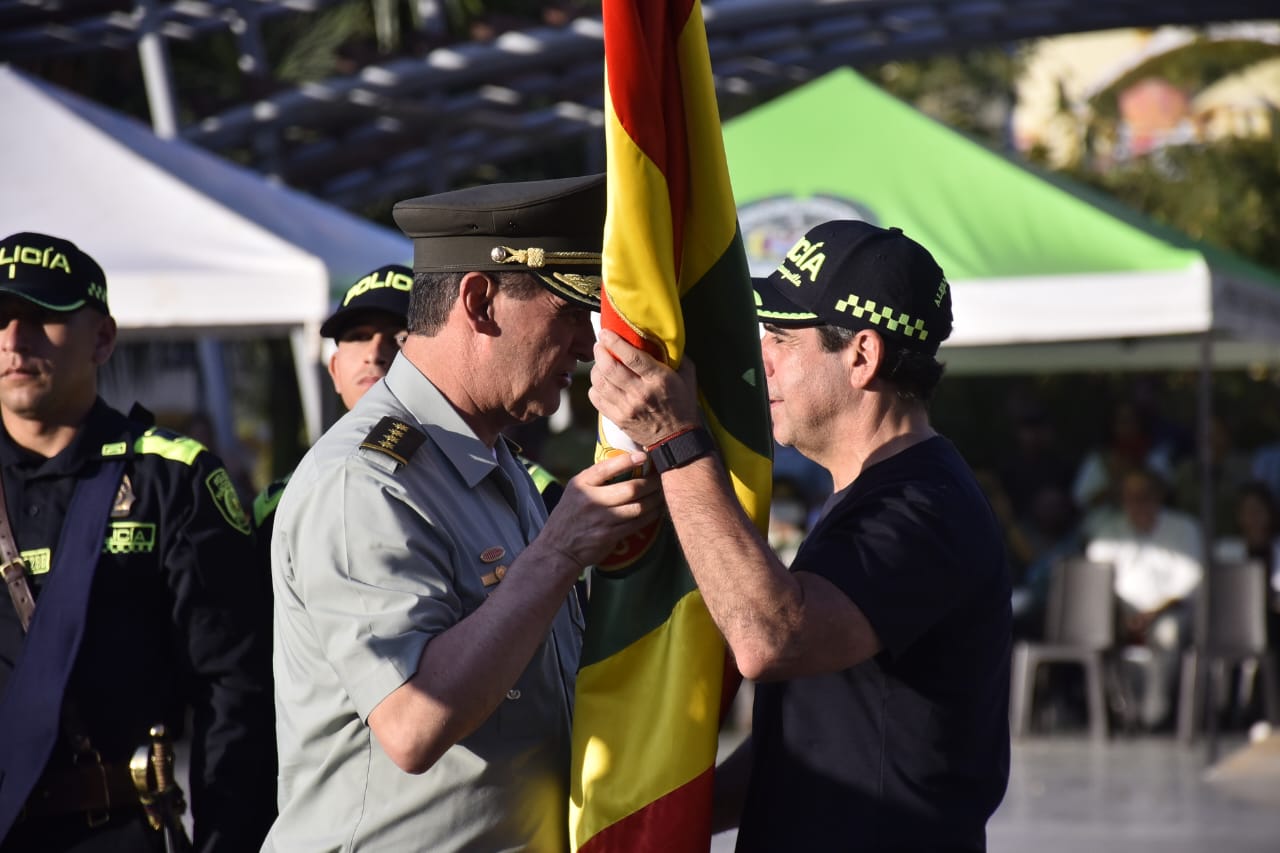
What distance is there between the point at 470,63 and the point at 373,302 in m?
7.71

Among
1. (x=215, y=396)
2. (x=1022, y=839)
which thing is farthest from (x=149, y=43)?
(x=1022, y=839)

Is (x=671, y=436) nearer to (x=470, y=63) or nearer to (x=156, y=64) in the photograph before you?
(x=470, y=63)

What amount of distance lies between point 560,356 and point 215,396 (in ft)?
31.6

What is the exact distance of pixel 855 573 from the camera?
251 cm

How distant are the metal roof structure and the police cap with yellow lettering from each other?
9.06 m

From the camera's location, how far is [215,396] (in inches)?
469

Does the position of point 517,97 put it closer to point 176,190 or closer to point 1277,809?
point 176,190

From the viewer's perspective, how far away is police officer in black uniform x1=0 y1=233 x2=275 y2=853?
3.35 m

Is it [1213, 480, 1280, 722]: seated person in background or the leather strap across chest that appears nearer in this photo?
the leather strap across chest

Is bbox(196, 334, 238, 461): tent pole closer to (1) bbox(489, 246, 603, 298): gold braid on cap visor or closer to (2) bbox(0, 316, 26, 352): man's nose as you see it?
(2) bbox(0, 316, 26, 352): man's nose

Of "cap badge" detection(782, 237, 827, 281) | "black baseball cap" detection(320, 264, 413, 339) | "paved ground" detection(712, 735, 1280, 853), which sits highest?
"cap badge" detection(782, 237, 827, 281)

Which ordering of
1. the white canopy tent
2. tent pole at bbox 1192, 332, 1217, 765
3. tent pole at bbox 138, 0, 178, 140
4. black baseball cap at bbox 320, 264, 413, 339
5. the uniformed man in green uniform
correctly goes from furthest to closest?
tent pole at bbox 138, 0, 178, 140 → tent pole at bbox 1192, 332, 1217, 765 → the white canopy tent → black baseball cap at bbox 320, 264, 413, 339 → the uniformed man in green uniform

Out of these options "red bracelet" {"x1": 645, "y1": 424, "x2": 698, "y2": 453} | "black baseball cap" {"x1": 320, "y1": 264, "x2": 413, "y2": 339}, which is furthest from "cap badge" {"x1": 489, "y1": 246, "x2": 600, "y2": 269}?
"black baseball cap" {"x1": 320, "y1": 264, "x2": 413, "y2": 339}

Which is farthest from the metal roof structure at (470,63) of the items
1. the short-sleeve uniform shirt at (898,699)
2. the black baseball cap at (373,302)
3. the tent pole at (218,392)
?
the short-sleeve uniform shirt at (898,699)
